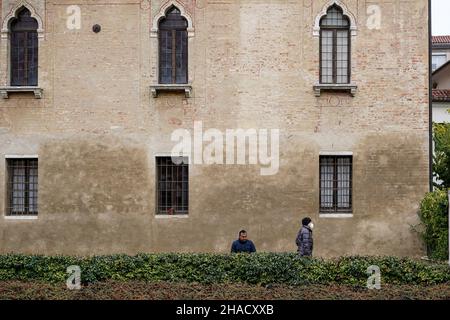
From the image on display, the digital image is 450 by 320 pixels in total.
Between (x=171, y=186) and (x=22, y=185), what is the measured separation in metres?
4.40

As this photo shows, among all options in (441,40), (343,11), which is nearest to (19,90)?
(343,11)

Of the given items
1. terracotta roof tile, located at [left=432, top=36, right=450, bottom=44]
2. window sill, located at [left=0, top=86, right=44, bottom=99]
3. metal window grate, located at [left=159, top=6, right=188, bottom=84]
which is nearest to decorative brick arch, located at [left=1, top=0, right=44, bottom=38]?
window sill, located at [left=0, top=86, right=44, bottom=99]

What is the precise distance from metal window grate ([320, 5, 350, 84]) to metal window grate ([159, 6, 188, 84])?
4.00 m

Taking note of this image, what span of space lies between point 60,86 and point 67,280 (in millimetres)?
8477

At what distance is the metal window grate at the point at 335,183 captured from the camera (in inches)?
837

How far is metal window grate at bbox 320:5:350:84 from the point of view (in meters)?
21.5

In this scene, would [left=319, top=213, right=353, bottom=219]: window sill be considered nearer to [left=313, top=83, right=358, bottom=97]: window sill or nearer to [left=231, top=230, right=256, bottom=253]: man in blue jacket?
[left=313, top=83, right=358, bottom=97]: window sill

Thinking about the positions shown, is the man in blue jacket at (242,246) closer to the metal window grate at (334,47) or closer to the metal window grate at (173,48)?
the metal window grate at (173,48)

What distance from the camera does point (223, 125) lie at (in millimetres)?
21234

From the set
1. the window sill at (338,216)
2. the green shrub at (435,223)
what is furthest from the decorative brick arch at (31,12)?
the green shrub at (435,223)

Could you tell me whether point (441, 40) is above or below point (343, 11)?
above

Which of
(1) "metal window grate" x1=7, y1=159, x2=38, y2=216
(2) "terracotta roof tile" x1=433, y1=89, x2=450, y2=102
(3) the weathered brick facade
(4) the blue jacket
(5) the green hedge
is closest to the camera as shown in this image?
(5) the green hedge

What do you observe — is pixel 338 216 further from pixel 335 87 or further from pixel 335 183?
pixel 335 87

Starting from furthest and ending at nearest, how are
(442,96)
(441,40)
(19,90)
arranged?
(441,40) → (442,96) → (19,90)
